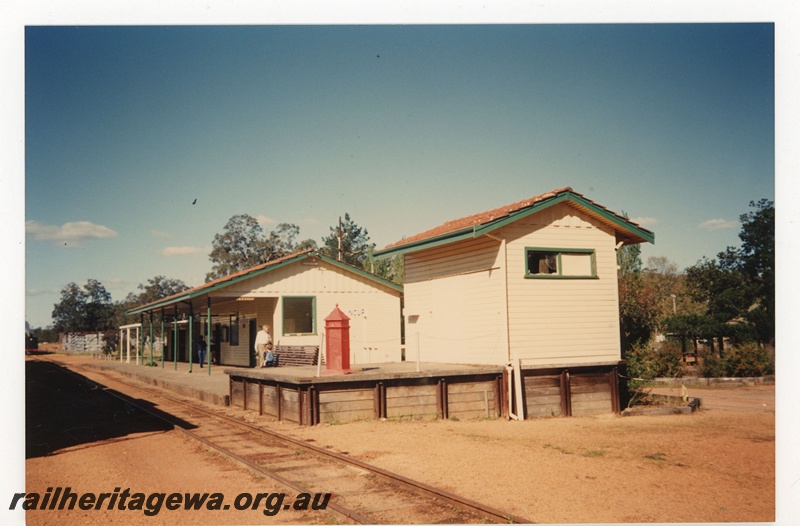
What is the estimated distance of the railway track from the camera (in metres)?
6.41

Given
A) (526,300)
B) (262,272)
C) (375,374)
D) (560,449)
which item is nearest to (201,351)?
(262,272)

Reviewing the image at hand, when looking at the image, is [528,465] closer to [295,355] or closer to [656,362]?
[656,362]

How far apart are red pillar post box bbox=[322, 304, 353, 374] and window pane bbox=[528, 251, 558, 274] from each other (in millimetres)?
4615

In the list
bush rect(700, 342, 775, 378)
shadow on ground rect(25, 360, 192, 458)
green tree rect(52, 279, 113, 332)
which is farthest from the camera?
green tree rect(52, 279, 113, 332)

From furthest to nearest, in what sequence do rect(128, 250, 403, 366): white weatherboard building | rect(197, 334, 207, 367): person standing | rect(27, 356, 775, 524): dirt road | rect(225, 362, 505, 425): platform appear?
rect(197, 334, 207, 367): person standing → rect(128, 250, 403, 366): white weatherboard building → rect(225, 362, 505, 425): platform → rect(27, 356, 775, 524): dirt road

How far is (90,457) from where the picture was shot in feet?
31.7

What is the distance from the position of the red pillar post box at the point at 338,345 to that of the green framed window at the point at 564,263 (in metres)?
4.50

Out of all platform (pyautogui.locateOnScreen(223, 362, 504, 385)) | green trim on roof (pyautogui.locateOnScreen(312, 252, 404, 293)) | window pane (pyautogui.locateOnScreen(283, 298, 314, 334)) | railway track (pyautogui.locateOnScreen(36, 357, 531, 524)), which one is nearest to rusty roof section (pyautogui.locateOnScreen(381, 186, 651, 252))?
platform (pyautogui.locateOnScreen(223, 362, 504, 385))

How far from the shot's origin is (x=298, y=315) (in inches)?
923

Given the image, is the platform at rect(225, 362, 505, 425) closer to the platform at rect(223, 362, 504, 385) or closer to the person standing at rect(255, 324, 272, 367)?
the platform at rect(223, 362, 504, 385)

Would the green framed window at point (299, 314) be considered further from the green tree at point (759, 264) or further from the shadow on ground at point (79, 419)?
the green tree at point (759, 264)

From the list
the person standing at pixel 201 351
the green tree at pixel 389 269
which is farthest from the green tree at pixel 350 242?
the person standing at pixel 201 351

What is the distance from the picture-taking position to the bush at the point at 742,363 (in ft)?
74.4
